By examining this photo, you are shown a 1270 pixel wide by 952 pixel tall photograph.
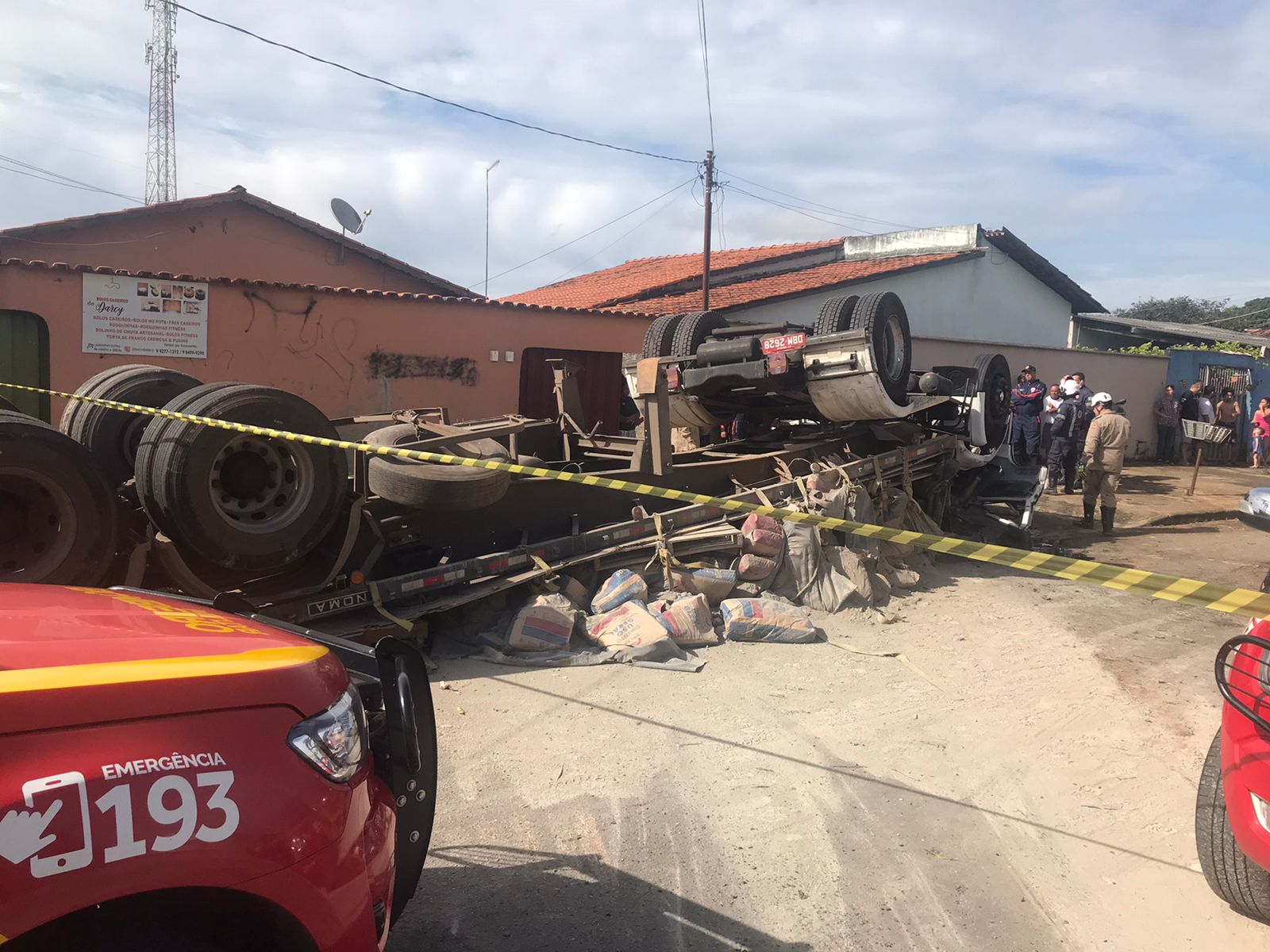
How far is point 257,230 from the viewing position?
16516 millimetres

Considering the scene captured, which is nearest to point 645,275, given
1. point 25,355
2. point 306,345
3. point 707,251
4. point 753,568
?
point 707,251

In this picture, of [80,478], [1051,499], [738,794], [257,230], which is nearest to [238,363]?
[257,230]

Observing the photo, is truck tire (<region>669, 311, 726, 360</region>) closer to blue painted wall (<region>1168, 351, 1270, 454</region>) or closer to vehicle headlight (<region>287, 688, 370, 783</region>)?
vehicle headlight (<region>287, 688, 370, 783</region>)

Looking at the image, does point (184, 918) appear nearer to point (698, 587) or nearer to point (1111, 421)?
point (698, 587)

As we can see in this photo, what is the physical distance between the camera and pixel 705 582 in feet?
19.6

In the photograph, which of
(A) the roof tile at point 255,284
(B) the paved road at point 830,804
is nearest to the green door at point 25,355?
(A) the roof tile at point 255,284

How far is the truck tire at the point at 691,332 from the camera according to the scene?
7824 millimetres

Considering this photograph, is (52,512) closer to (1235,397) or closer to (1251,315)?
(1235,397)

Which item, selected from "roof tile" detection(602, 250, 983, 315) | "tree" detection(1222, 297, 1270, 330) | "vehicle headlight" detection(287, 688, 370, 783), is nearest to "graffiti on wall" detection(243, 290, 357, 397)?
"roof tile" detection(602, 250, 983, 315)

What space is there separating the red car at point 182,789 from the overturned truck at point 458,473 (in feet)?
4.69

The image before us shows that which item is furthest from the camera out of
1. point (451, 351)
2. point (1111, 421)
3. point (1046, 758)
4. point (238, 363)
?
point (451, 351)

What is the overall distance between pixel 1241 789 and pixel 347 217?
16758 millimetres

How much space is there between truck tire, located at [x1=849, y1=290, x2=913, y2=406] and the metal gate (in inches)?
623

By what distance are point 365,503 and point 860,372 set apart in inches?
162
